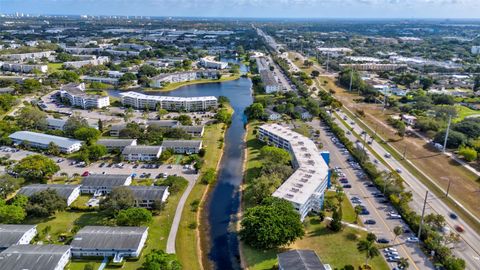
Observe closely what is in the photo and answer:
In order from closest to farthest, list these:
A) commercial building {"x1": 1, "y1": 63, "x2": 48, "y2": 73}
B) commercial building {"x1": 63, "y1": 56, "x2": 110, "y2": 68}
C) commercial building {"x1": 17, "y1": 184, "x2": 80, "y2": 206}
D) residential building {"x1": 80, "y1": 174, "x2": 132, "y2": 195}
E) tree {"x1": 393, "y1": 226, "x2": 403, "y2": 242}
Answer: tree {"x1": 393, "y1": 226, "x2": 403, "y2": 242}
commercial building {"x1": 17, "y1": 184, "x2": 80, "y2": 206}
residential building {"x1": 80, "y1": 174, "x2": 132, "y2": 195}
commercial building {"x1": 1, "y1": 63, "x2": 48, "y2": 73}
commercial building {"x1": 63, "y1": 56, "x2": 110, "y2": 68}

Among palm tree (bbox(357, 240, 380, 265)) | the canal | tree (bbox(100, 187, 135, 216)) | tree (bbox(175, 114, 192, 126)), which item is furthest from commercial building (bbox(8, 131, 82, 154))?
palm tree (bbox(357, 240, 380, 265))

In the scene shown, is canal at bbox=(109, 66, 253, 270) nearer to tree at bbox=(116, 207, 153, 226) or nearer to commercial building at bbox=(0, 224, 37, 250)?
tree at bbox=(116, 207, 153, 226)

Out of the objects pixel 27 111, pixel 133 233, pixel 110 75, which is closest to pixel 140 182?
pixel 133 233

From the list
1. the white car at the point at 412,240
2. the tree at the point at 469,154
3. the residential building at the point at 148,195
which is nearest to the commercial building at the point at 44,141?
the residential building at the point at 148,195

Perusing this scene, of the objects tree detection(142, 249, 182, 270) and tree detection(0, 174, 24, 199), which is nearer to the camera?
tree detection(142, 249, 182, 270)

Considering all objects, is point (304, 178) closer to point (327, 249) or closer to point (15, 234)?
point (327, 249)

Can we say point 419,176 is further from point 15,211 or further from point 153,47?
point 153,47

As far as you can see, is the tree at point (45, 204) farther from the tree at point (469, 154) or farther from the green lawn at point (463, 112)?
the green lawn at point (463, 112)
